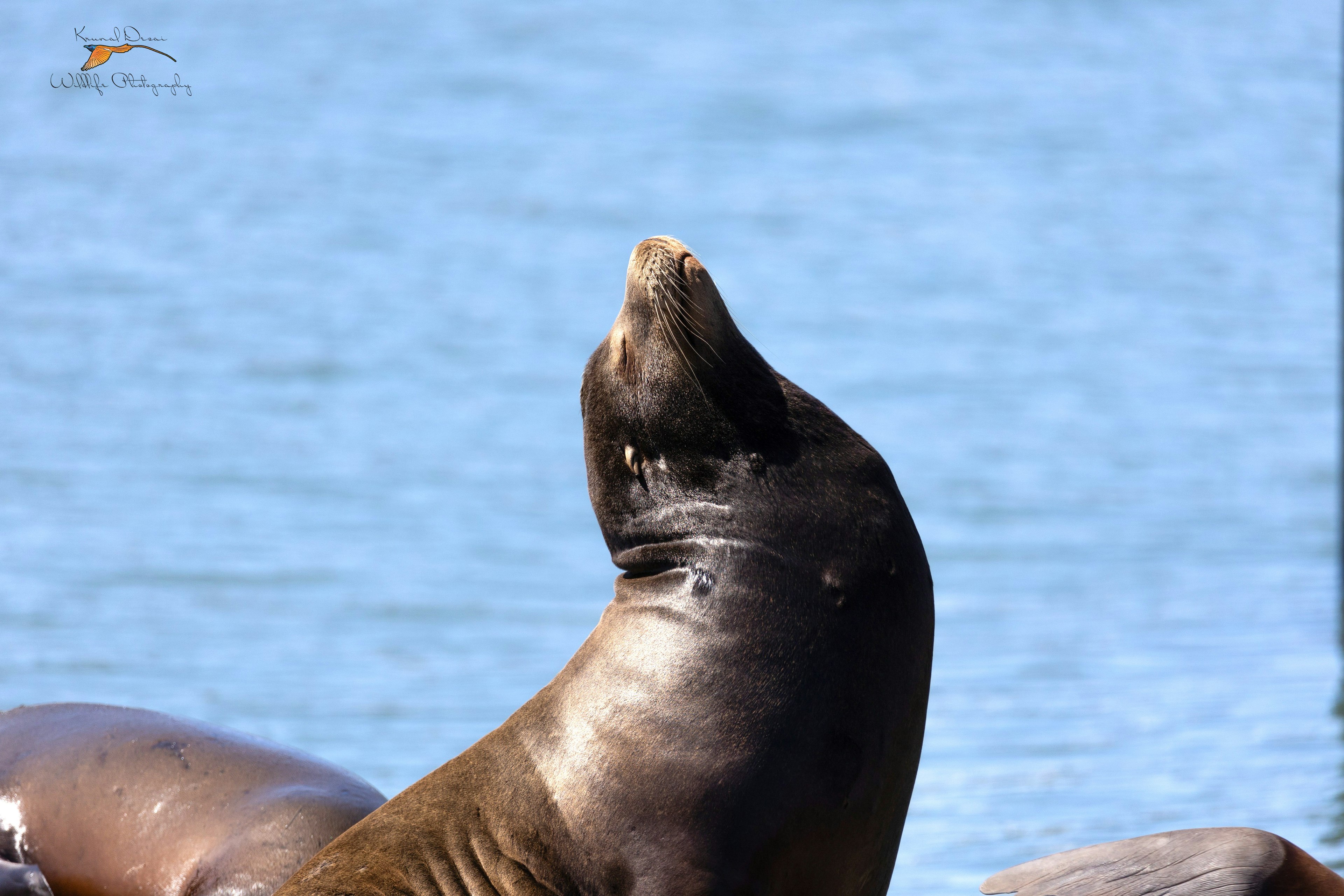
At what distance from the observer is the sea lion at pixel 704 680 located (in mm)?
3182

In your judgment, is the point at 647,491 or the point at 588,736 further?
the point at 647,491

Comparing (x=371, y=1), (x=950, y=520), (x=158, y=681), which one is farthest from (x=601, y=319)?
(x=158, y=681)

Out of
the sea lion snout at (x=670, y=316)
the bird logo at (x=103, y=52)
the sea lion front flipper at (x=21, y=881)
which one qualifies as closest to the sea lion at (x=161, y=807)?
the sea lion front flipper at (x=21, y=881)

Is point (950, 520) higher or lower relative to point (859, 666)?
lower

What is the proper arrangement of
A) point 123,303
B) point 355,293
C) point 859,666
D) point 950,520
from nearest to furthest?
point 859,666 < point 950,520 < point 123,303 < point 355,293

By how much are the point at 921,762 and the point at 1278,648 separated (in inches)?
145

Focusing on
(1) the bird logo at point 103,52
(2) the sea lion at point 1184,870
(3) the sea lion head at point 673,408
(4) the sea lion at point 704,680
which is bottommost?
(2) the sea lion at point 1184,870

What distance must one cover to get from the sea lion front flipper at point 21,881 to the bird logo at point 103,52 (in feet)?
13.9

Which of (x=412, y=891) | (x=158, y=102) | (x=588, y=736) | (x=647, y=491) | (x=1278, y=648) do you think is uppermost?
(x=158, y=102)

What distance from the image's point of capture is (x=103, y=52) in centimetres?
1731

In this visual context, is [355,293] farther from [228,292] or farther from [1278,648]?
[1278,648]

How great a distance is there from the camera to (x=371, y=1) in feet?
91.4

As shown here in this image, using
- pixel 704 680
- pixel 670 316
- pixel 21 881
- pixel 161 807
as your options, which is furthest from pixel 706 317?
pixel 21 881

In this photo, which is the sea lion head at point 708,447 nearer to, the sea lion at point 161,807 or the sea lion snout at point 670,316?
the sea lion snout at point 670,316
